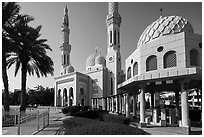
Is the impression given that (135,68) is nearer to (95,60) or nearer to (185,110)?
(185,110)

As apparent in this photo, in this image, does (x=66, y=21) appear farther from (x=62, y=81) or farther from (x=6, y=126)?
(x=6, y=126)

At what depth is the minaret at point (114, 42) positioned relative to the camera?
50219 mm

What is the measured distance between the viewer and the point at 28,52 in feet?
55.4

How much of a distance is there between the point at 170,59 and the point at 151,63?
4.35ft

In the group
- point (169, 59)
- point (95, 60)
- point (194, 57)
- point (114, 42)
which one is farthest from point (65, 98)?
point (194, 57)

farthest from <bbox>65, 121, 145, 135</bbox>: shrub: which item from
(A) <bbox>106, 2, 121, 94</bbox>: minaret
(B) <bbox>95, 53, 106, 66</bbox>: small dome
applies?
(B) <bbox>95, 53, 106, 66</bbox>: small dome

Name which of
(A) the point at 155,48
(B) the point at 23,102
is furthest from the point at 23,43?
(A) the point at 155,48

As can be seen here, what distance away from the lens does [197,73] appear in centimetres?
1120

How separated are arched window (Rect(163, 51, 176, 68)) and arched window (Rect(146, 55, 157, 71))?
68 cm

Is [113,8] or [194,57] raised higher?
[113,8]

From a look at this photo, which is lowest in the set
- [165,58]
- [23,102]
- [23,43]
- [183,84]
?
[23,102]

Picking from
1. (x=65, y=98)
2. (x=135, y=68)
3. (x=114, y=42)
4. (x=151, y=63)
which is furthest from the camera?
(x=65, y=98)

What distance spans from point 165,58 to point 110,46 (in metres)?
38.2

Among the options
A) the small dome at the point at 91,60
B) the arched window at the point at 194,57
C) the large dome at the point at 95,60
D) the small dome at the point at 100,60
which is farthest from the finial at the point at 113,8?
the arched window at the point at 194,57
